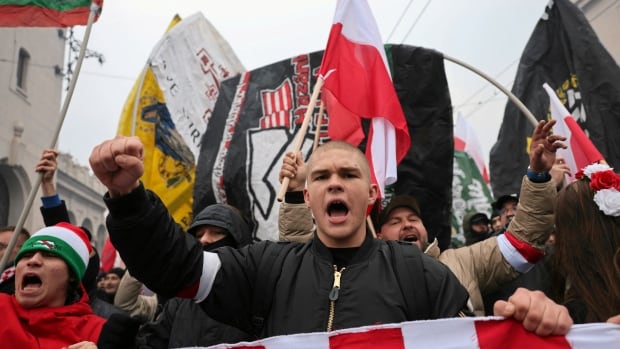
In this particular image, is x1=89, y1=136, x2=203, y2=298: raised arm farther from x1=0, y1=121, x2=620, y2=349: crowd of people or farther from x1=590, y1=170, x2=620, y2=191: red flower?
x1=590, y1=170, x2=620, y2=191: red flower

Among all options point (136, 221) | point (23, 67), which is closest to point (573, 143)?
point (136, 221)

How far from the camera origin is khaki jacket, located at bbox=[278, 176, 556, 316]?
2.80 metres

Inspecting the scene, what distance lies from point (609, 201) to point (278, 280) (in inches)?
43.2

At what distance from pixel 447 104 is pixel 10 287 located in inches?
145

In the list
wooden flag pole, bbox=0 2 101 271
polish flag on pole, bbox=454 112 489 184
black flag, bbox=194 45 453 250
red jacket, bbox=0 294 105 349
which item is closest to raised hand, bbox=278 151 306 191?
red jacket, bbox=0 294 105 349

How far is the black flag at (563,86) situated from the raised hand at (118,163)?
392cm

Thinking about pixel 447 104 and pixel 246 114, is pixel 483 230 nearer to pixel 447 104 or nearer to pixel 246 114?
pixel 447 104

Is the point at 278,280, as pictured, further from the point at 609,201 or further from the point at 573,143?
the point at 573,143

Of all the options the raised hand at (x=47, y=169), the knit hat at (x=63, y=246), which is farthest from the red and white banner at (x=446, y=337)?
the raised hand at (x=47, y=169)

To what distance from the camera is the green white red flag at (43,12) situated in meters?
4.05

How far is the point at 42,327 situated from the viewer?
2.15m

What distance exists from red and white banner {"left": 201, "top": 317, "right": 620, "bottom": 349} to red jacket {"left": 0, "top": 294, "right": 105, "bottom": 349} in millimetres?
927

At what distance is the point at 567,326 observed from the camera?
1.49 meters

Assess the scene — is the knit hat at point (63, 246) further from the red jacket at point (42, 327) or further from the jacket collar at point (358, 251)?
the jacket collar at point (358, 251)
